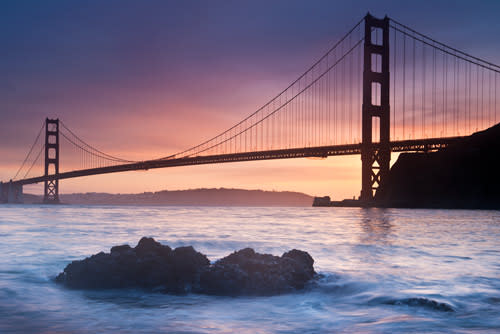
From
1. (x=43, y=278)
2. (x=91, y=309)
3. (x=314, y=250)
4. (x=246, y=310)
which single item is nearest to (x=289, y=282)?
(x=246, y=310)

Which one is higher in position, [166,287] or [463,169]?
[463,169]

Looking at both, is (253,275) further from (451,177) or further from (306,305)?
(451,177)

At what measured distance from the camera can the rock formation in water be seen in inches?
2154

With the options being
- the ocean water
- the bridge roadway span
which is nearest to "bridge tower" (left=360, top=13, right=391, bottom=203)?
the bridge roadway span

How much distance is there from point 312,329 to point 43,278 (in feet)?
16.8

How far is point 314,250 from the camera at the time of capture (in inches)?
480

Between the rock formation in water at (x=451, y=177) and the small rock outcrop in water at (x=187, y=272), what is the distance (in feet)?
166

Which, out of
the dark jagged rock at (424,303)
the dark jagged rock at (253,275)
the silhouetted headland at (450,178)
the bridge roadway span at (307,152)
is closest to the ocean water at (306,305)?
the dark jagged rock at (424,303)

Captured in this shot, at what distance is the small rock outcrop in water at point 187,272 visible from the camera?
669 centimetres

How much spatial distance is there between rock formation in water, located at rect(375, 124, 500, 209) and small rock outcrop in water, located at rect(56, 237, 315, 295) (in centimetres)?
5062

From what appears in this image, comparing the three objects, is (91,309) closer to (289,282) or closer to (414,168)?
(289,282)

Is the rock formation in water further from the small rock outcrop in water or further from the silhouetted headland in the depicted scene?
the small rock outcrop in water

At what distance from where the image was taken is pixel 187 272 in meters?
7.11

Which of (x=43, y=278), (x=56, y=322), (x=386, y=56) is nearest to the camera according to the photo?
(x=56, y=322)
